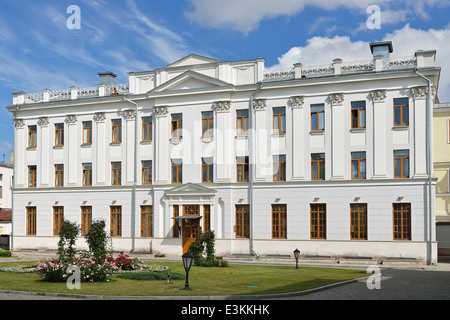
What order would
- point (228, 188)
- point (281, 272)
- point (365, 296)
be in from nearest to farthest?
1. point (365, 296)
2. point (281, 272)
3. point (228, 188)

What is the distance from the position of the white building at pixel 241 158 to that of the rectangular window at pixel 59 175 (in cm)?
11

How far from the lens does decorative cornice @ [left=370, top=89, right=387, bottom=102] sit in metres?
34.7

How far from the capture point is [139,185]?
40.2 m

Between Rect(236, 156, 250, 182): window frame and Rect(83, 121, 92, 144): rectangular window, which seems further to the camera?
Rect(83, 121, 92, 144): rectangular window

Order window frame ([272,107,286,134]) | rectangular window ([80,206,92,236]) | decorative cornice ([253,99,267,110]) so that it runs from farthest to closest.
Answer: rectangular window ([80,206,92,236]) → decorative cornice ([253,99,267,110]) → window frame ([272,107,286,134])

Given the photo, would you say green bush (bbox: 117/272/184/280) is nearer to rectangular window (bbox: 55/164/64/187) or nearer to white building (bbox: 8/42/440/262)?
white building (bbox: 8/42/440/262)

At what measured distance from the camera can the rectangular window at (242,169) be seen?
37656 millimetres

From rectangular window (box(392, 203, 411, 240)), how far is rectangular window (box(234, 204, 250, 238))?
973 centimetres

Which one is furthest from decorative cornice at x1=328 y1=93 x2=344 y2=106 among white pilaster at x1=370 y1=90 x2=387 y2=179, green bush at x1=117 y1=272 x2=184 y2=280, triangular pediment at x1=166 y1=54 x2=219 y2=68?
green bush at x1=117 y1=272 x2=184 y2=280

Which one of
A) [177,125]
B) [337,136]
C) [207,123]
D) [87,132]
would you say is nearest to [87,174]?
[87,132]

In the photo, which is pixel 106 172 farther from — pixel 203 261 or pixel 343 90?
pixel 343 90
